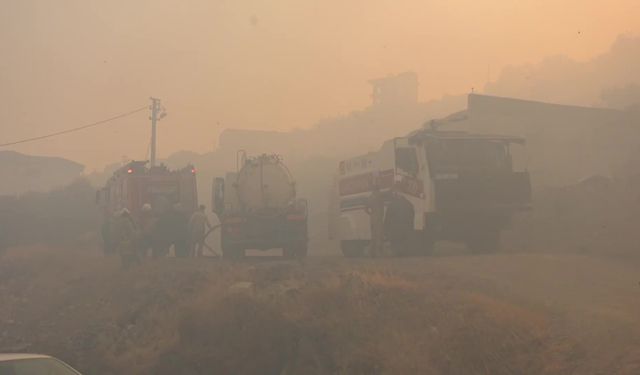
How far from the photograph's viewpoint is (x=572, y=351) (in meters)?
8.73

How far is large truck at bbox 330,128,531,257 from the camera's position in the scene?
1864 cm

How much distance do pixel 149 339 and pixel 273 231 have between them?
938 cm

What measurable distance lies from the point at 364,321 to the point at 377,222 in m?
9.34

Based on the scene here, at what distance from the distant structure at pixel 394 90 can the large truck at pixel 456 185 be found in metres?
83.7

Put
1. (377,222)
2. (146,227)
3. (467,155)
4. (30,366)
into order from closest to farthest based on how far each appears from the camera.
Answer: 1. (30,366)
2. (467,155)
3. (377,222)
4. (146,227)

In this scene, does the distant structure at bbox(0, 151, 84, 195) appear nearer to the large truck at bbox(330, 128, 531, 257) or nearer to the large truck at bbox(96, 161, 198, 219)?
the large truck at bbox(96, 161, 198, 219)

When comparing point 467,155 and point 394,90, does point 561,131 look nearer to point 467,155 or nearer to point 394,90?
point 467,155

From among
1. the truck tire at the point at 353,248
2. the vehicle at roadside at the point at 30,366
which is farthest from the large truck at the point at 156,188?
the vehicle at roadside at the point at 30,366

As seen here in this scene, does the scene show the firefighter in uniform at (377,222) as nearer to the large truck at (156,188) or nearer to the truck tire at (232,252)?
the truck tire at (232,252)

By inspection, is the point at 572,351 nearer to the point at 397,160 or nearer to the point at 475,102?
the point at 397,160

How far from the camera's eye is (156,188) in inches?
1104

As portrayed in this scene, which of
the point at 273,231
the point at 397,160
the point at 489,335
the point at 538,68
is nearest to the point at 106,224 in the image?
the point at 273,231

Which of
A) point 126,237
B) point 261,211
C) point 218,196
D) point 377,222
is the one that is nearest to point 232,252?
point 261,211

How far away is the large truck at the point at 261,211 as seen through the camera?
2189cm
